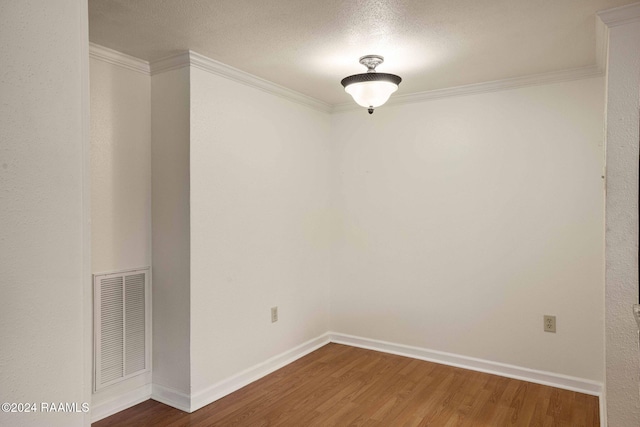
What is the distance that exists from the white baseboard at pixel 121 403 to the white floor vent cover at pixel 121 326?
0.38 feet

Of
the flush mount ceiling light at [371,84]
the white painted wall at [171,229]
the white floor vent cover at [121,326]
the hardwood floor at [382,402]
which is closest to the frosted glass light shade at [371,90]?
the flush mount ceiling light at [371,84]

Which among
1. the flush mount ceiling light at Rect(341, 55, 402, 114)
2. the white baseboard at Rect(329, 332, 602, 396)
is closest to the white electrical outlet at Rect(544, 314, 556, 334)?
the white baseboard at Rect(329, 332, 602, 396)

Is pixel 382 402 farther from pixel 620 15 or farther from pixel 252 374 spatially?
pixel 620 15

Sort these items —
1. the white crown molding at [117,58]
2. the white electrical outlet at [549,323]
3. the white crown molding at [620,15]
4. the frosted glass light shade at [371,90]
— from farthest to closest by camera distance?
the white electrical outlet at [549,323] → the frosted glass light shade at [371,90] → the white crown molding at [117,58] → the white crown molding at [620,15]

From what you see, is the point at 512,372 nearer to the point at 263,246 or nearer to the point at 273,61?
the point at 263,246

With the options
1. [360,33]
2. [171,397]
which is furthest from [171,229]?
[360,33]

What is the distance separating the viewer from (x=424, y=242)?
371 centimetres

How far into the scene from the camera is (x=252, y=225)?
129 inches

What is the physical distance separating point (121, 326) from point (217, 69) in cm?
187

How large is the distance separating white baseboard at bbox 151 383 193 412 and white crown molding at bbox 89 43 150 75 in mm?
2207

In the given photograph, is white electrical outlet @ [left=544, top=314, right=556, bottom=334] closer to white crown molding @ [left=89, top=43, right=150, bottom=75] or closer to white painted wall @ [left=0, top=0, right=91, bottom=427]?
white painted wall @ [left=0, top=0, right=91, bottom=427]

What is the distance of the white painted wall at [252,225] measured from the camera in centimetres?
286

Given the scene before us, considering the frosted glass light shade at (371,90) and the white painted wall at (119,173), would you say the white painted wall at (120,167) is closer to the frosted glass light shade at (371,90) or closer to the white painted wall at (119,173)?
the white painted wall at (119,173)

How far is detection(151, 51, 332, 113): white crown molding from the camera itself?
2.77m
